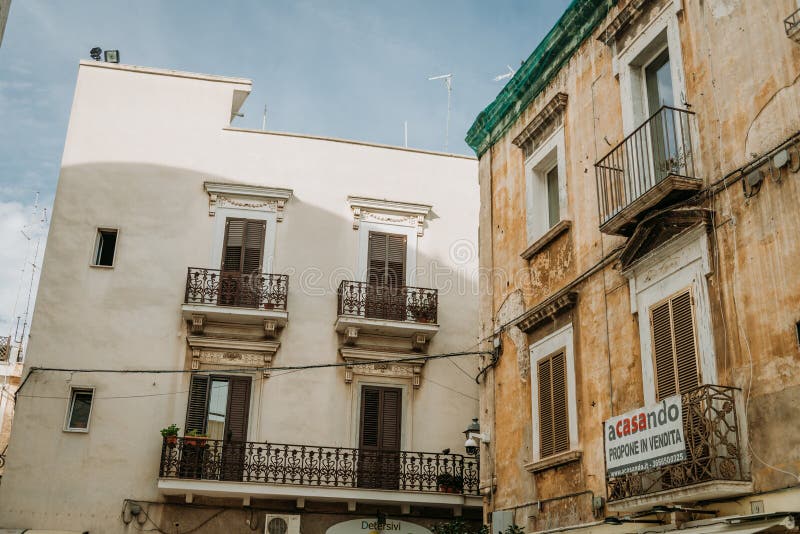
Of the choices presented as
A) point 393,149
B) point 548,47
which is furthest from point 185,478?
point 548,47

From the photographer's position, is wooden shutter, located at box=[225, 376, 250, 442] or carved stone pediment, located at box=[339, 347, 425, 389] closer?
wooden shutter, located at box=[225, 376, 250, 442]

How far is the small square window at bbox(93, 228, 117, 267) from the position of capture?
1906 centimetres

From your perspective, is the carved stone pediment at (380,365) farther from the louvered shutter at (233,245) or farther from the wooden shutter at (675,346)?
the wooden shutter at (675,346)

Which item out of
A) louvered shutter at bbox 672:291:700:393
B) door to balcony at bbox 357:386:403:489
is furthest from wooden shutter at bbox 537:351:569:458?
door to balcony at bbox 357:386:403:489

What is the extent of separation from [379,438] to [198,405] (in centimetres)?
378

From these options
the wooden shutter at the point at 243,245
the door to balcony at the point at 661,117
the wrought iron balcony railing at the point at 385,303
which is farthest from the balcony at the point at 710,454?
the wooden shutter at the point at 243,245

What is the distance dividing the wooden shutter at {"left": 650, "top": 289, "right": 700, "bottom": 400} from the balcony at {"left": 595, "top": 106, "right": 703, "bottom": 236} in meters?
1.01

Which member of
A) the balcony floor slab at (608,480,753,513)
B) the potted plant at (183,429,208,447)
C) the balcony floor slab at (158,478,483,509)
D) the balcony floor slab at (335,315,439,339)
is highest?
the balcony floor slab at (335,315,439,339)

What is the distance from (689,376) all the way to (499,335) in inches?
196

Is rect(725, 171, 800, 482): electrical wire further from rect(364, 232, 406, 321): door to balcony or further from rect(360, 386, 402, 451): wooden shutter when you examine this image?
rect(360, 386, 402, 451): wooden shutter

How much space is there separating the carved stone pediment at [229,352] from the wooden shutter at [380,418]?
2.22m

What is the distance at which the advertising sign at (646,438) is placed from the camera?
27.0 feet

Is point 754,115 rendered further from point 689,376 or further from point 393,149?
point 393,149

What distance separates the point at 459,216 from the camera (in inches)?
813
